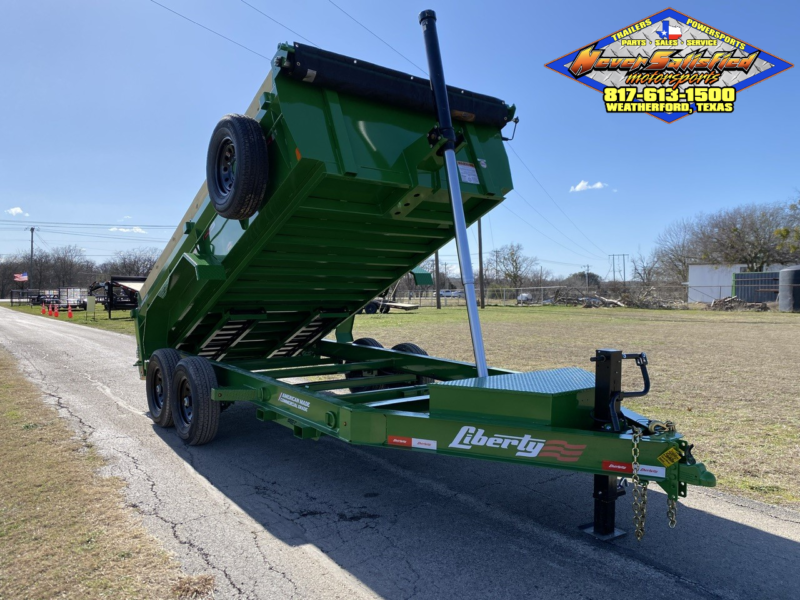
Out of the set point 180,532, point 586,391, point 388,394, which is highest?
point 586,391

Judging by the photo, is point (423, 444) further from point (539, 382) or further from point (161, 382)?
point (161, 382)

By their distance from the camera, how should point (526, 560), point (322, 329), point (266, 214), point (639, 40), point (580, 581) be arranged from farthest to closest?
point (639, 40) → point (322, 329) → point (266, 214) → point (526, 560) → point (580, 581)

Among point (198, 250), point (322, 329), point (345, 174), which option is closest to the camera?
point (345, 174)

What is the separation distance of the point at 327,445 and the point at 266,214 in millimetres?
2492

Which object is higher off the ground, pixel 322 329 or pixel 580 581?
pixel 322 329

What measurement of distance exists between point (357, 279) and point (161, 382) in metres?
2.54

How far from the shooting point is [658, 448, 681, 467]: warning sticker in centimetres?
299

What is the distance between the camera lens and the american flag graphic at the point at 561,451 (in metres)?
3.17

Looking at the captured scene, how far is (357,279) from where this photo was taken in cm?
648

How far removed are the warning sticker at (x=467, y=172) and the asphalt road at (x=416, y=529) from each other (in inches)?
101

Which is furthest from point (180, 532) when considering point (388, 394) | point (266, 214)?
point (266, 214)

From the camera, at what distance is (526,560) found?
3.35 metres

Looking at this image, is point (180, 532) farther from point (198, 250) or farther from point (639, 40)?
point (639, 40)

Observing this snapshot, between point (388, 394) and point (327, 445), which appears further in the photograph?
point (327, 445)
